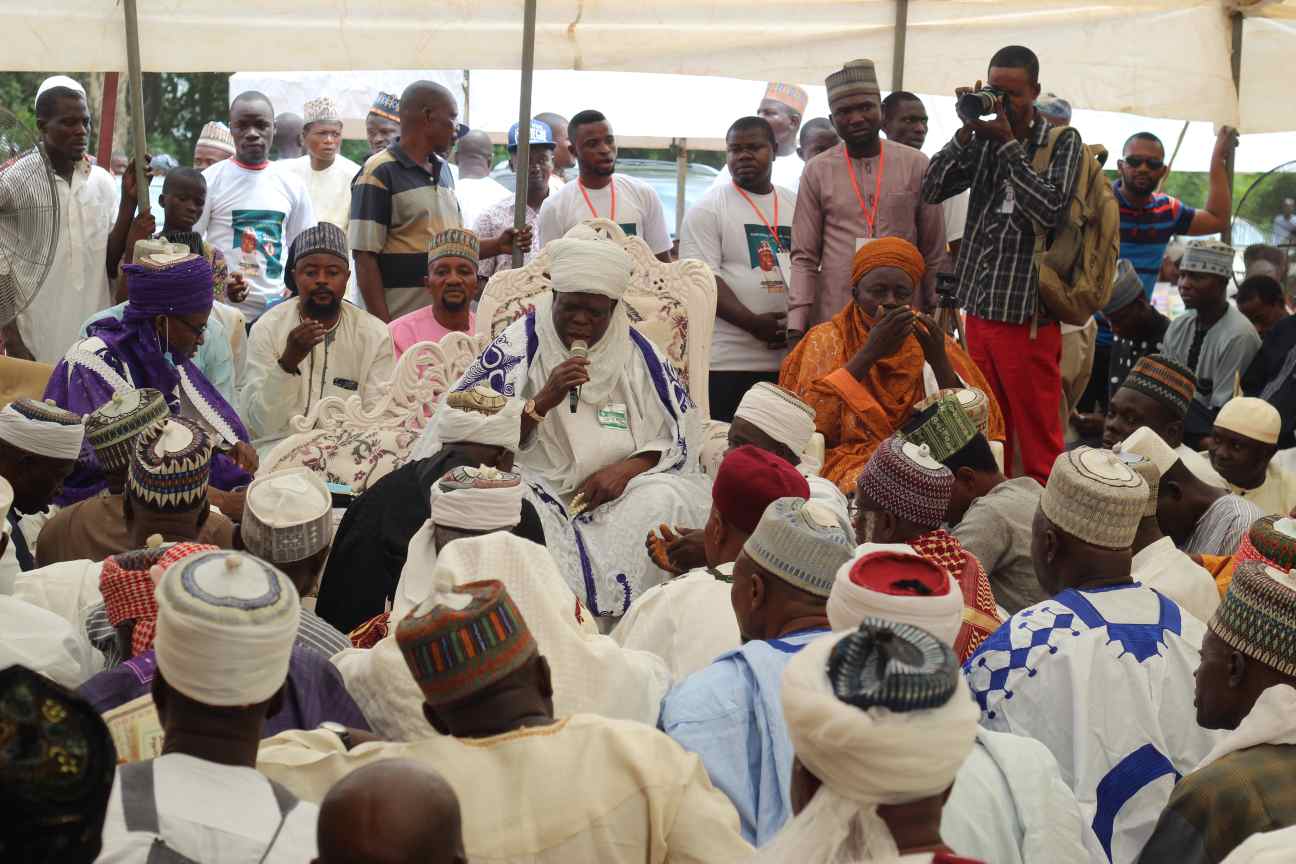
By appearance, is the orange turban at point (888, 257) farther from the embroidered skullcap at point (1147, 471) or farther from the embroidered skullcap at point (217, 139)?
the embroidered skullcap at point (217, 139)

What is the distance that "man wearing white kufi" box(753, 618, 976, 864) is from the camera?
2.10 meters

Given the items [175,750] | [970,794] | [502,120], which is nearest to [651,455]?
[970,794]

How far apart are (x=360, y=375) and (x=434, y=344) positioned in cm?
84

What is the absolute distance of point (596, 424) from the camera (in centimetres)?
657

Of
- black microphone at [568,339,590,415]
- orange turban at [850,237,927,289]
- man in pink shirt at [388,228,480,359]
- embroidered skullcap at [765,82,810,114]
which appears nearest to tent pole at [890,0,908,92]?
orange turban at [850,237,927,289]

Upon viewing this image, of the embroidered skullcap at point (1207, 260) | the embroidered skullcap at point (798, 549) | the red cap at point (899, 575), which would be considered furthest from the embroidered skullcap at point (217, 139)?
the red cap at point (899, 575)

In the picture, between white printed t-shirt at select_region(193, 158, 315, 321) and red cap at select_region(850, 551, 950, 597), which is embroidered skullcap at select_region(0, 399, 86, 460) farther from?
white printed t-shirt at select_region(193, 158, 315, 321)

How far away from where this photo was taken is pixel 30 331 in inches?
329

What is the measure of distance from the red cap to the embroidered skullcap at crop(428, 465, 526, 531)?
150 cm

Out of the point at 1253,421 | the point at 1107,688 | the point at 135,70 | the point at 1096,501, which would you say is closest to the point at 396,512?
the point at 1096,501

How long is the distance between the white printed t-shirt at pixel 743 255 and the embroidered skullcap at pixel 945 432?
246cm

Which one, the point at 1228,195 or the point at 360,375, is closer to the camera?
the point at 360,375

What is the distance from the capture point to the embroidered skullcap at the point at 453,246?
7.73 m

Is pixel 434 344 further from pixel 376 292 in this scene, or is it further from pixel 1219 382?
pixel 1219 382
